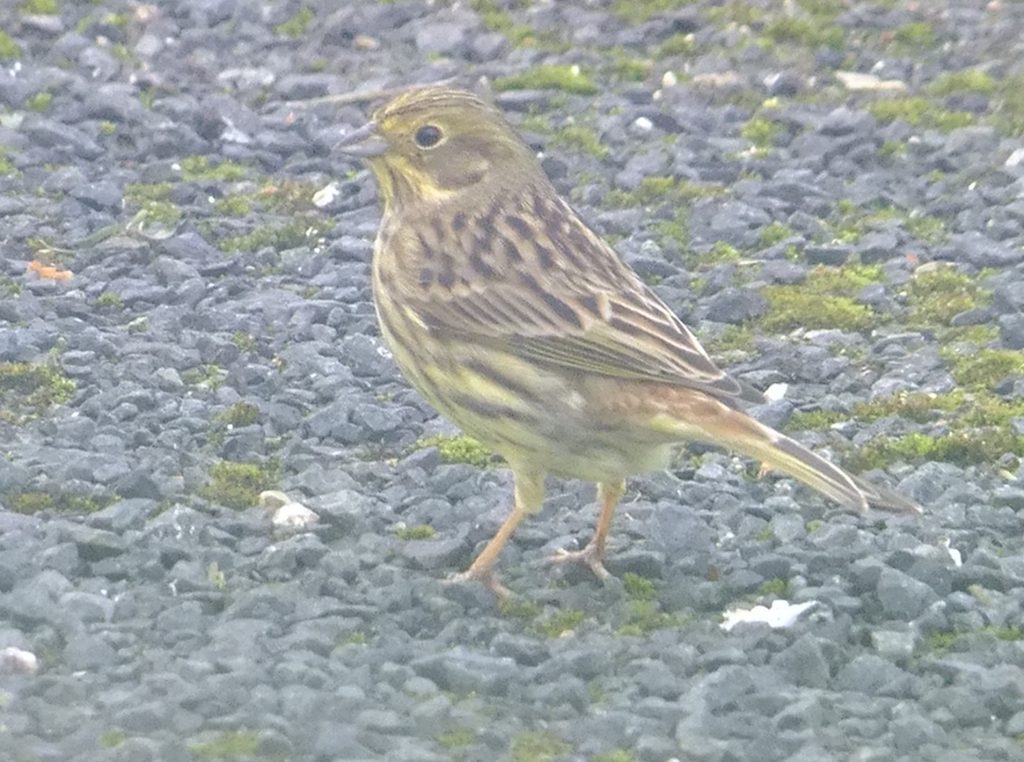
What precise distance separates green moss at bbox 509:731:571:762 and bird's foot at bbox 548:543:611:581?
1.18m

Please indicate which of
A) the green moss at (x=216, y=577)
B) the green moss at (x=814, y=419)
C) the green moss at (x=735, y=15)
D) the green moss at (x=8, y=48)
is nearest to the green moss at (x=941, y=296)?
the green moss at (x=814, y=419)

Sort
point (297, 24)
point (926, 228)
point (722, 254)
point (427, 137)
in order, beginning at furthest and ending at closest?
point (297, 24), point (926, 228), point (722, 254), point (427, 137)

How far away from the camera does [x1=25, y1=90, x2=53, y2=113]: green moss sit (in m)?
10.4

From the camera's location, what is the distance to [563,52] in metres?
11.4

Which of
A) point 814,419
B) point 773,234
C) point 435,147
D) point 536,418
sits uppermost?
point 773,234

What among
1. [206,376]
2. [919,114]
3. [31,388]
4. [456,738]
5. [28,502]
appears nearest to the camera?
[456,738]

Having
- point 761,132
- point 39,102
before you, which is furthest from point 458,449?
point 39,102

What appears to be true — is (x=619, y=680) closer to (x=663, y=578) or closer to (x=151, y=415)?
(x=663, y=578)

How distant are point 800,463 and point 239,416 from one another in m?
2.39

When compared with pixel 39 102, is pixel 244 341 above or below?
below

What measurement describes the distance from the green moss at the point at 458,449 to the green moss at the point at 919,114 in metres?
3.89

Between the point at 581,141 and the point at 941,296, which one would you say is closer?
the point at 941,296

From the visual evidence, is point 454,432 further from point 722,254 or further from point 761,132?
point 761,132

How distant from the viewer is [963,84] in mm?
11039
